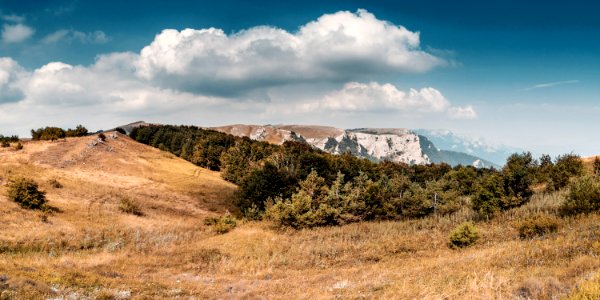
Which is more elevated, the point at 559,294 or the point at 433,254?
the point at 559,294

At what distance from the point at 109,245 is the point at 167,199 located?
38921 mm

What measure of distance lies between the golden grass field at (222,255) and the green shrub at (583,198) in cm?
470

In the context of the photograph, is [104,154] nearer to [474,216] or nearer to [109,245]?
[109,245]

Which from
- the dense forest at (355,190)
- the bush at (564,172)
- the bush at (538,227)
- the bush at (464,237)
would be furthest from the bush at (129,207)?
the bush at (564,172)

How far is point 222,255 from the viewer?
34.1 metres

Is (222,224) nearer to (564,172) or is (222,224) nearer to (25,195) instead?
(25,195)

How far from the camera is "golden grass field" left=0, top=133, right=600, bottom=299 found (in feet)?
48.5

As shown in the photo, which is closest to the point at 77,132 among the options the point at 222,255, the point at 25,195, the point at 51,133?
the point at 51,133

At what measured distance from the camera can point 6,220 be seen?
40.0m

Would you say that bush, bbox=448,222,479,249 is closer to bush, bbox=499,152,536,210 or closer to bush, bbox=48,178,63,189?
bush, bbox=499,152,536,210

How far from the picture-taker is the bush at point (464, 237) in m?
32.5

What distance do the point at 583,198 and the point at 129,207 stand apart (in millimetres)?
69125

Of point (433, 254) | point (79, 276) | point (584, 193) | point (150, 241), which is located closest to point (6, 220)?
point (150, 241)

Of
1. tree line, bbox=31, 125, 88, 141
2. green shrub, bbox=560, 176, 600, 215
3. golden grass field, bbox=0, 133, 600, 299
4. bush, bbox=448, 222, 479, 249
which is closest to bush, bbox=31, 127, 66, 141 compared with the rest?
tree line, bbox=31, 125, 88, 141
